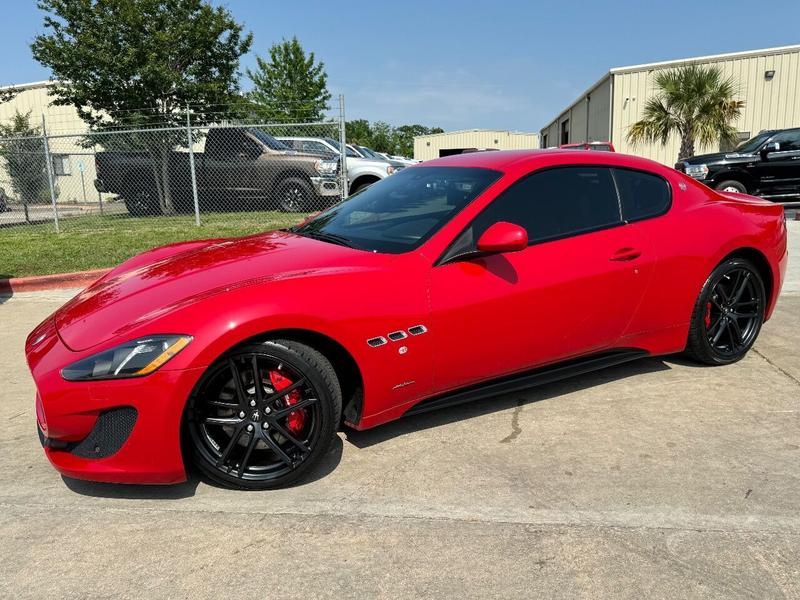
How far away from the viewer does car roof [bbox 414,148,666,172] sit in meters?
3.57

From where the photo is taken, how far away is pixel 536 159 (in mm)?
3598

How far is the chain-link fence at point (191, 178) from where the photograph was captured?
1289cm

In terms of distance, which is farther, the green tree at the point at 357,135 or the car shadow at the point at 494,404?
the green tree at the point at 357,135

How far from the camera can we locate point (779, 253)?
4324 millimetres

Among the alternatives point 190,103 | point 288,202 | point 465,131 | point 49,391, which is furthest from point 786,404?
point 465,131

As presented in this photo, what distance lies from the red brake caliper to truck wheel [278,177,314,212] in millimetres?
10624

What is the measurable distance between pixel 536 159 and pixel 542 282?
0.79 metres

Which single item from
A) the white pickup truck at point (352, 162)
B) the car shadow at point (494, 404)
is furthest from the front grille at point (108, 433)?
the white pickup truck at point (352, 162)

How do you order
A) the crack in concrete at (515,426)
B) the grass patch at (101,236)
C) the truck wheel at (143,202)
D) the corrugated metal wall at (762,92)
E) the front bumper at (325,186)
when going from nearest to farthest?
the crack in concrete at (515,426), the grass patch at (101,236), the front bumper at (325,186), the truck wheel at (143,202), the corrugated metal wall at (762,92)

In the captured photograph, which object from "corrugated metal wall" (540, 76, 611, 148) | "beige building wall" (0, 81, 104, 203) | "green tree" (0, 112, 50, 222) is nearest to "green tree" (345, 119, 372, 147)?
"corrugated metal wall" (540, 76, 611, 148)

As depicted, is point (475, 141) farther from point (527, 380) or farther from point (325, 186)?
point (527, 380)

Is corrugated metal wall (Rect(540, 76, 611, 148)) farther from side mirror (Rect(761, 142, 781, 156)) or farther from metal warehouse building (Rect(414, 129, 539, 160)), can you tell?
metal warehouse building (Rect(414, 129, 539, 160))

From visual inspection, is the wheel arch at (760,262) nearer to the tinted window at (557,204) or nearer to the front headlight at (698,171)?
the tinted window at (557,204)

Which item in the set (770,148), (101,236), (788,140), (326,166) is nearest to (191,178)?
(326,166)
